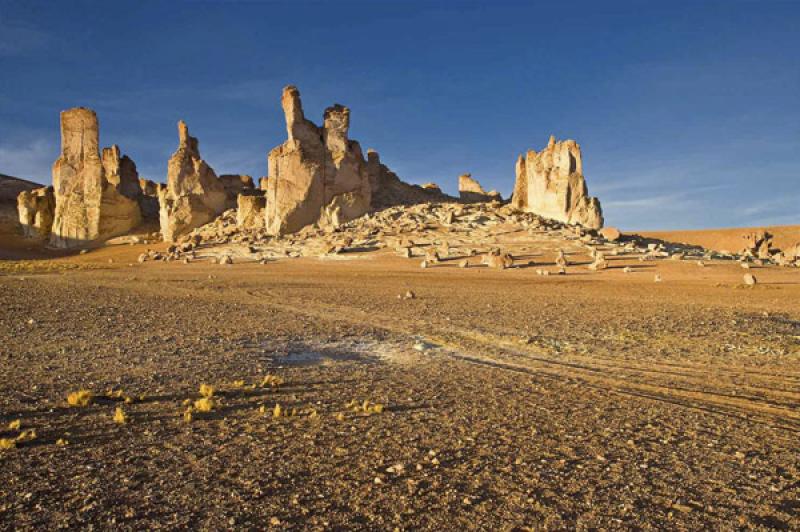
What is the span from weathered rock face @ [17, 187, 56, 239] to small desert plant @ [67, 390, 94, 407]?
58.4m

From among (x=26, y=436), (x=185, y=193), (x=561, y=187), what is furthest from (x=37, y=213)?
(x=26, y=436)

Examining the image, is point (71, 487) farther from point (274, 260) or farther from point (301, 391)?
point (274, 260)

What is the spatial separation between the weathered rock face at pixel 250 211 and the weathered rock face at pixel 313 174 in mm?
2288

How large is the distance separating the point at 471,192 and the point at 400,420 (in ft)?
188

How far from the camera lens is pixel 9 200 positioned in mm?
74438

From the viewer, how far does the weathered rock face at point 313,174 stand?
146 feet

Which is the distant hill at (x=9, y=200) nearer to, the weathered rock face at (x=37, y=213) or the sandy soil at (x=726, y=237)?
the weathered rock face at (x=37, y=213)

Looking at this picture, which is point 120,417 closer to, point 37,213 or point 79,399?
point 79,399

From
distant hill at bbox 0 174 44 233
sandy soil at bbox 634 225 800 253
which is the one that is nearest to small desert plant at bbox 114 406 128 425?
distant hill at bbox 0 174 44 233

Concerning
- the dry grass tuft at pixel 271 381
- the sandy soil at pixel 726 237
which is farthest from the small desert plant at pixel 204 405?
the sandy soil at pixel 726 237

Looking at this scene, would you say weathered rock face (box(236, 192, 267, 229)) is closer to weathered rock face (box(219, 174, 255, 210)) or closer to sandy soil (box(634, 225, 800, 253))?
weathered rock face (box(219, 174, 255, 210))

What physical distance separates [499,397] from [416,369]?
2180 millimetres

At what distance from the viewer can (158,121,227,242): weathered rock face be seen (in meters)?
50.3

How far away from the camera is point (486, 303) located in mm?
19641
